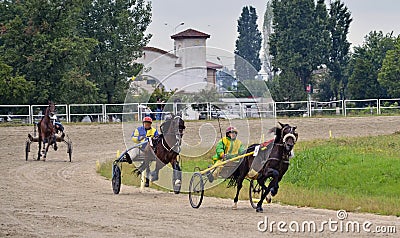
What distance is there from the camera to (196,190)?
1584cm

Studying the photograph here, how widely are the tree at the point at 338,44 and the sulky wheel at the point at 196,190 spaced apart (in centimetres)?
5804

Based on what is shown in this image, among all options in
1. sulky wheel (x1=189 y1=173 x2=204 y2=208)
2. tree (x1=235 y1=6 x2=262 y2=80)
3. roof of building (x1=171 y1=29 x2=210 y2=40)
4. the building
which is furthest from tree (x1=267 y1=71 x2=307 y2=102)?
sulky wheel (x1=189 y1=173 x2=204 y2=208)

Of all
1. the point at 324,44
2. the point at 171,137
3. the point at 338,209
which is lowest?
the point at 338,209

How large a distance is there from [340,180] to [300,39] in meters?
49.8

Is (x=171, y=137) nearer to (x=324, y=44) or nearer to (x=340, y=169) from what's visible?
(x=340, y=169)

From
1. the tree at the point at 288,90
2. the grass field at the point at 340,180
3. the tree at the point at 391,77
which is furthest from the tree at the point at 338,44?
the grass field at the point at 340,180

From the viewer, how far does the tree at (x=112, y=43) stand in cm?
5594

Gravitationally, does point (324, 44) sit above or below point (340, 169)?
above

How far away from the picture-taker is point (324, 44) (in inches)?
2790

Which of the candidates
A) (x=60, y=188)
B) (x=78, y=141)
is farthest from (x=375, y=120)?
(x=60, y=188)

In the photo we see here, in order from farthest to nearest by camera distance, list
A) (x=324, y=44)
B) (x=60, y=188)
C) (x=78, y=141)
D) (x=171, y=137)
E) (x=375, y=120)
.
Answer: (x=324, y=44), (x=375, y=120), (x=78, y=141), (x=60, y=188), (x=171, y=137)

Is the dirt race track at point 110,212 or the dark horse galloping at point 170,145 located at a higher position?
the dark horse galloping at point 170,145

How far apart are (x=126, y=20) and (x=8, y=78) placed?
12.4 meters

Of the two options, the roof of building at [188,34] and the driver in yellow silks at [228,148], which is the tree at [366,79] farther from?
the driver in yellow silks at [228,148]
